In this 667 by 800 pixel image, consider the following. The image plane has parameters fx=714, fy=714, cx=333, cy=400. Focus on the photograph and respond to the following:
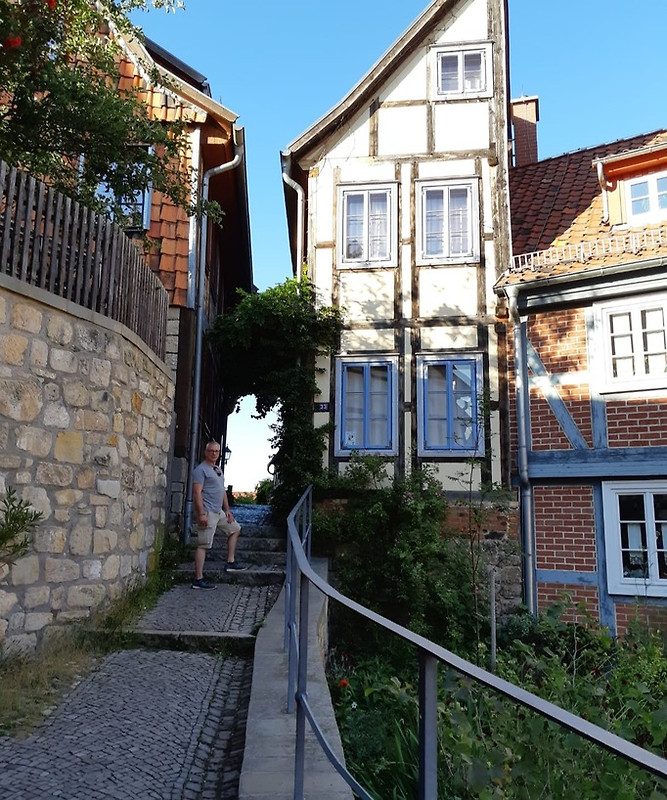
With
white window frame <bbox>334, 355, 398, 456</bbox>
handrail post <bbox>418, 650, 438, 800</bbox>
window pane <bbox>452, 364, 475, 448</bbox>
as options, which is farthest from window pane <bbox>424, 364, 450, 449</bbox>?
handrail post <bbox>418, 650, 438, 800</bbox>

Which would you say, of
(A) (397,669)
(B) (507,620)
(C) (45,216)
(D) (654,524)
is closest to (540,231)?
(D) (654,524)

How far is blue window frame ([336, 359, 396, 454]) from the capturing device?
32.9 ft

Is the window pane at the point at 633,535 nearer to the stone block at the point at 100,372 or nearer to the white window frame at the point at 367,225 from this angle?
the white window frame at the point at 367,225

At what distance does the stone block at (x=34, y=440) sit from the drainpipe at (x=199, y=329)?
12.6 ft

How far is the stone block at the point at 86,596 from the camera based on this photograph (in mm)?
5219

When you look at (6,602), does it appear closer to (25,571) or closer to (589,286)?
(25,571)

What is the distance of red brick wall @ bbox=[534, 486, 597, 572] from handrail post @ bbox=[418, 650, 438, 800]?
8220 millimetres

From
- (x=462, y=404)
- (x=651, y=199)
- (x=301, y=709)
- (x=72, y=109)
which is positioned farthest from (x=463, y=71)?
(x=301, y=709)

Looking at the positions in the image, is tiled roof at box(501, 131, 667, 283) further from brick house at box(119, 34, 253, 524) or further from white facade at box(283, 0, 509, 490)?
brick house at box(119, 34, 253, 524)

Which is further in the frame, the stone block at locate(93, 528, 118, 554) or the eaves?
the eaves

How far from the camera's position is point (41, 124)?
23.2 ft

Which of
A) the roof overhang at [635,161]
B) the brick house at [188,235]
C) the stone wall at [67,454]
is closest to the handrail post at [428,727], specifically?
the stone wall at [67,454]

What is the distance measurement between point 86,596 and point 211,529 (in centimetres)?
204

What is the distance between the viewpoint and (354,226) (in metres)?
10.8
